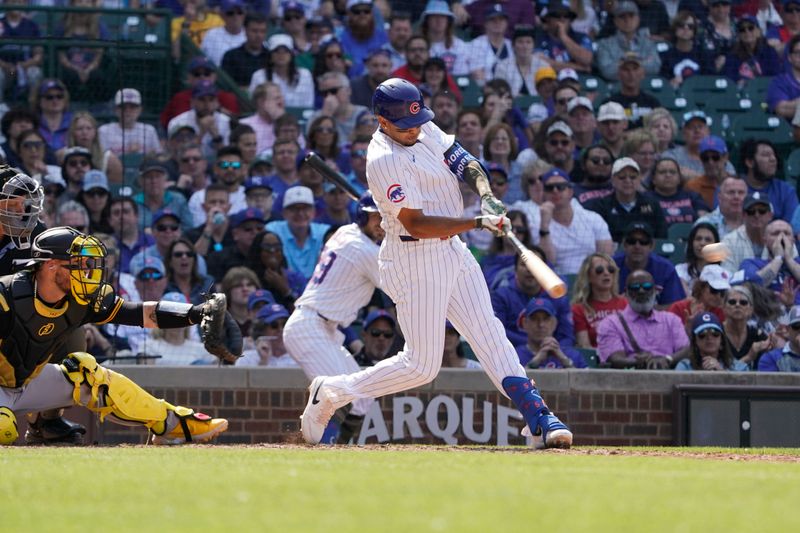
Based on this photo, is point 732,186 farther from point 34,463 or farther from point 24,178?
point 34,463

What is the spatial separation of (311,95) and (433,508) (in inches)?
346

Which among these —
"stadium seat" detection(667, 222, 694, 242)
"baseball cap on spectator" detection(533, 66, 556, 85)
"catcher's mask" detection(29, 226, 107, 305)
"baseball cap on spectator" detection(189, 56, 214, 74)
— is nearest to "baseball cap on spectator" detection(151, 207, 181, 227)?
"baseball cap on spectator" detection(189, 56, 214, 74)

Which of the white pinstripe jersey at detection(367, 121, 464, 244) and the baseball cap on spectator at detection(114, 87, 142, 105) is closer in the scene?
the white pinstripe jersey at detection(367, 121, 464, 244)

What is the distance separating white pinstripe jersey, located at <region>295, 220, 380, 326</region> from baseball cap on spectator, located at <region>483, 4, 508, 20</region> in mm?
5026

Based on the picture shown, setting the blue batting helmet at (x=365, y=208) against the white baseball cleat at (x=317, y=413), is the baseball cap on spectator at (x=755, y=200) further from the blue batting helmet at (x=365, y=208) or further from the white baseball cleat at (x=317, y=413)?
the white baseball cleat at (x=317, y=413)

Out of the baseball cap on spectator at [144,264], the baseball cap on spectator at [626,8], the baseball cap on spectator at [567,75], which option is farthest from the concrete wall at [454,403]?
the baseball cap on spectator at [626,8]

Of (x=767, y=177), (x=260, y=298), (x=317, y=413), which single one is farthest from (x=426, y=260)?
(x=767, y=177)

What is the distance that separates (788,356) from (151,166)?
515cm

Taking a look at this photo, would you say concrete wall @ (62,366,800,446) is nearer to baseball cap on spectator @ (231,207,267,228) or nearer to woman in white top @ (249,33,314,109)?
baseball cap on spectator @ (231,207,267,228)

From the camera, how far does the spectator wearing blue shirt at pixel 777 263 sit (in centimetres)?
1130

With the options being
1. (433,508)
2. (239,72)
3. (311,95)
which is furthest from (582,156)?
(433,508)

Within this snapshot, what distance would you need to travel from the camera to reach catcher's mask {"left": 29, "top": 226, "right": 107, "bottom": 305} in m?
7.00

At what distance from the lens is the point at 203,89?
12562 mm

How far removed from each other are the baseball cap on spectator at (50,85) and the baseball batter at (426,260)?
18.1 feet
